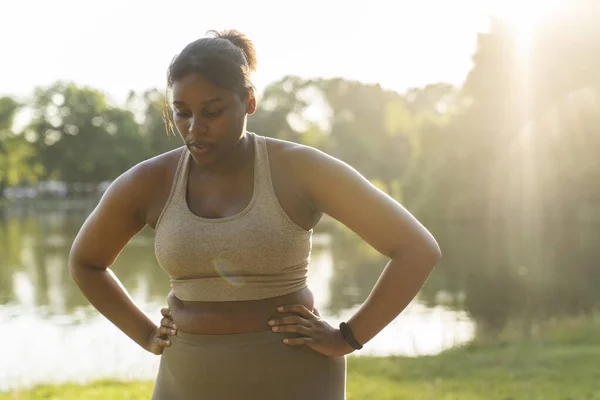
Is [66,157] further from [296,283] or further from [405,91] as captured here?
[296,283]

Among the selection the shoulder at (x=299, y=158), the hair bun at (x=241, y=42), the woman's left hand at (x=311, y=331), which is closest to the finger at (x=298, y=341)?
the woman's left hand at (x=311, y=331)

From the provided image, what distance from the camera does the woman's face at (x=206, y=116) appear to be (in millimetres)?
2051

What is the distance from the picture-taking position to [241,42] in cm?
229

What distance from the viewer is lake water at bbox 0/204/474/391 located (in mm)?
13438

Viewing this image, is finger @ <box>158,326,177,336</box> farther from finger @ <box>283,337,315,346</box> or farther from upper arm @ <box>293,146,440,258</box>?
upper arm @ <box>293,146,440,258</box>

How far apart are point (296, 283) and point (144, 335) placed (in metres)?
0.70

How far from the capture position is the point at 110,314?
2604 millimetres

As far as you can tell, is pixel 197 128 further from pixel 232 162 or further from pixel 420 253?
pixel 420 253

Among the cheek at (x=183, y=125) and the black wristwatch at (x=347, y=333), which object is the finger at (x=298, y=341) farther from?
the cheek at (x=183, y=125)

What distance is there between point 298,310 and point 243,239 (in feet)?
0.94

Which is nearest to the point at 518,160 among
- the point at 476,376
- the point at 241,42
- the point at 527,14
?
the point at 527,14

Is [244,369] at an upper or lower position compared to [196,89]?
lower

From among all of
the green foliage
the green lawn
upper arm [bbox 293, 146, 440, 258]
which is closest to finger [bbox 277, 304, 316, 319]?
upper arm [bbox 293, 146, 440, 258]

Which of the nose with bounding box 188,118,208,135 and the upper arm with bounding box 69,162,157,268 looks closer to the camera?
the nose with bounding box 188,118,208,135
